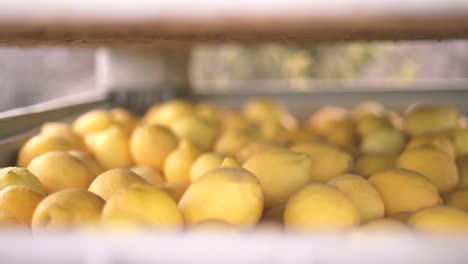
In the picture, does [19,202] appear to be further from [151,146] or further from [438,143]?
[438,143]

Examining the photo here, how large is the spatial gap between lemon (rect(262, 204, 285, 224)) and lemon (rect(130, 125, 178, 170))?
16.9 inches

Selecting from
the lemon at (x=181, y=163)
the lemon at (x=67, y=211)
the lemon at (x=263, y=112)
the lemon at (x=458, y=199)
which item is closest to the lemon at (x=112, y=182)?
the lemon at (x=67, y=211)

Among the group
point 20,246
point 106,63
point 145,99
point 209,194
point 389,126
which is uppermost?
point 106,63

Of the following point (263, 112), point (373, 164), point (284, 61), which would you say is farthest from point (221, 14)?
point (284, 61)

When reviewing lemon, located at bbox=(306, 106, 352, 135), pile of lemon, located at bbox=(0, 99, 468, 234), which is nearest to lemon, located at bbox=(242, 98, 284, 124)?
lemon, located at bbox=(306, 106, 352, 135)

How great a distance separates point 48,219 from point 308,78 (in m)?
4.17

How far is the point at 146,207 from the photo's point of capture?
559mm

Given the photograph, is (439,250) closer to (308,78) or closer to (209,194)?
(209,194)

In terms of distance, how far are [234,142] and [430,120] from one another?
1.58 feet

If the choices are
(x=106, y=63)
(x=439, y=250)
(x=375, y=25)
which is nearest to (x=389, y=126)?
(x=375, y=25)

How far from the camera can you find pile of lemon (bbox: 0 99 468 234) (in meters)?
0.59

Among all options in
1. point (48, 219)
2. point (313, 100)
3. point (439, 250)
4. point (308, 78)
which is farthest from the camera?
point (308, 78)

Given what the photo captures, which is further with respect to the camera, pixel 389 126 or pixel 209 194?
pixel 389 126

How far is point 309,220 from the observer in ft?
2.02
